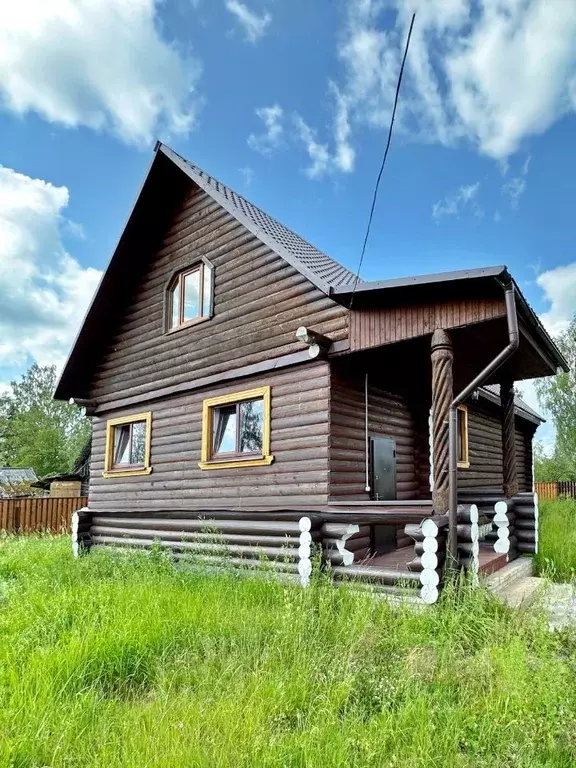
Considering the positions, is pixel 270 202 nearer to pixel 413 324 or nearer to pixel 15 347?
pixel 413 324

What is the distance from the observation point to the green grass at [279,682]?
2783mm

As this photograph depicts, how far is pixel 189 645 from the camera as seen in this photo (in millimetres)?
4148

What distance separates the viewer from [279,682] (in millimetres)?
3391

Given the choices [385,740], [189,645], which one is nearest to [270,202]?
[189,645]

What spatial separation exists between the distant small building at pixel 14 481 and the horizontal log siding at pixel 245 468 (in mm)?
17450

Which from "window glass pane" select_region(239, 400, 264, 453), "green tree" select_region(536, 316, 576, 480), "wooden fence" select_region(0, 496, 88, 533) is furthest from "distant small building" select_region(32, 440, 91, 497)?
"green tree" select_region(536, 316, 576, 480)

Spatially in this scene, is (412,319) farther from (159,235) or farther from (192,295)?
(159,235)

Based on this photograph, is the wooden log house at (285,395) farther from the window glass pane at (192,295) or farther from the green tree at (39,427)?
the green tree at (39,427)

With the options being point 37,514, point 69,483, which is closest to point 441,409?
point 37,514

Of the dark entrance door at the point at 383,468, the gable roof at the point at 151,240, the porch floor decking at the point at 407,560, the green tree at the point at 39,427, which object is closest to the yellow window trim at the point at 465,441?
the dark entrance door at the point at 383,468

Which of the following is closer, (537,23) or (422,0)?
(422,0)

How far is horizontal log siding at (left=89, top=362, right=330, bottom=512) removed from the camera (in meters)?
7.02

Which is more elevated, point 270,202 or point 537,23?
point 270,202

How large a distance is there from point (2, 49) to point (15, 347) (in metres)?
59.3
